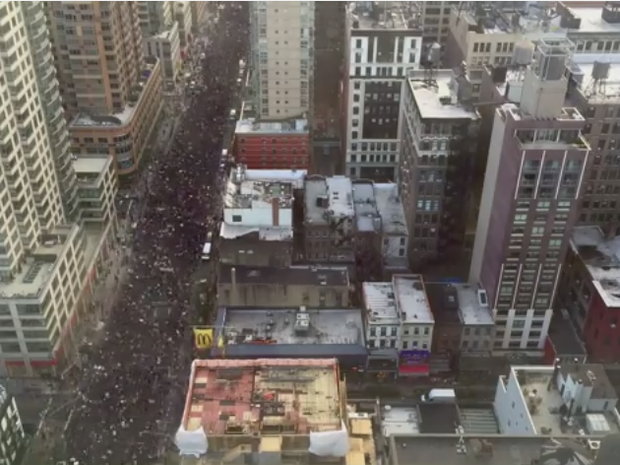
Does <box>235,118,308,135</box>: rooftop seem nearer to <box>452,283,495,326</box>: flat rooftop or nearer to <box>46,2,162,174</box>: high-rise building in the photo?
<box>46,2,162,174</box>: high-rise building

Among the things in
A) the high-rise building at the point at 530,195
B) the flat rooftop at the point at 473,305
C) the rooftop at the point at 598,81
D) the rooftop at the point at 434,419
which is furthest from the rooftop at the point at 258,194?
the rooftop at the point at 598,81

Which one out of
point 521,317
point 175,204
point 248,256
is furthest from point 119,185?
point 521,317

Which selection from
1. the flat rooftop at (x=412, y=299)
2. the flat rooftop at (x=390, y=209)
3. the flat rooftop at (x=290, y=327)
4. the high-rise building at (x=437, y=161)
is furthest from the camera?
the flat rooftop at (x=390, y=209)

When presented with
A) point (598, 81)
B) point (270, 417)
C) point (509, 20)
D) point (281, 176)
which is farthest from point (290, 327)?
point (509, 20)

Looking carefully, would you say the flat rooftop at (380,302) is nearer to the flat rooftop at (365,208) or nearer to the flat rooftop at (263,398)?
the flat rooftop at (365,208)

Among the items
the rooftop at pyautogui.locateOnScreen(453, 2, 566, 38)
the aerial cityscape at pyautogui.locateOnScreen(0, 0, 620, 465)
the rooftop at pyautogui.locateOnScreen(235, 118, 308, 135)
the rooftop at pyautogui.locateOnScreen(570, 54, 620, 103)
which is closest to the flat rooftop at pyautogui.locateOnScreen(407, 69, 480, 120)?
the aerial cityscape at pyautogui.locateOnScreen(0, 0, 620, 465)

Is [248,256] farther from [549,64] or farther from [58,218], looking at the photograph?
[549,64]
